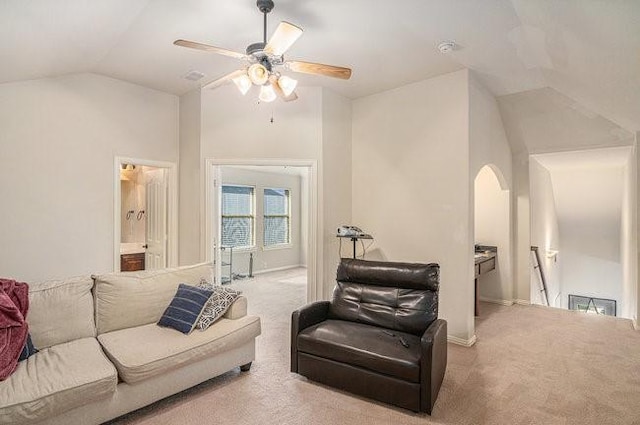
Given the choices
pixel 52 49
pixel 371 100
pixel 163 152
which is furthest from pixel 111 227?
pixel 371 100

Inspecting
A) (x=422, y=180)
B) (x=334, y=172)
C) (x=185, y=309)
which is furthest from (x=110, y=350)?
(x=422, y=180)

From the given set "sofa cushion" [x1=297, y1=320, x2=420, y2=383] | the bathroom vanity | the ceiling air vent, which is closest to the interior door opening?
the ceiling air vent

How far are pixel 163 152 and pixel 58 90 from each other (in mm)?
1276

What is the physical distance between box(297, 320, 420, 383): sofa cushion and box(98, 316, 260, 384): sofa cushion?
0.56 meters

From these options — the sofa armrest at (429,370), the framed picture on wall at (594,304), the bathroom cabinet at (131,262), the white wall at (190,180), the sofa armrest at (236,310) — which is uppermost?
the white wall at (190,180)

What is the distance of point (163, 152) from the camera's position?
4660mm

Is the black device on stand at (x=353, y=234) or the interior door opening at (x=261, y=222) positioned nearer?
the black device on stand at (x=353, y=234)

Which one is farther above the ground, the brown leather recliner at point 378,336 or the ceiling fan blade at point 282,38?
the ceiling fan blade at point 282,38

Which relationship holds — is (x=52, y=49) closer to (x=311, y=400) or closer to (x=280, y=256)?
(x=311, y=400)

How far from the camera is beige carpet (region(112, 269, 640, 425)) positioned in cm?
239

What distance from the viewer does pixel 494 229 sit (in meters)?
5.43

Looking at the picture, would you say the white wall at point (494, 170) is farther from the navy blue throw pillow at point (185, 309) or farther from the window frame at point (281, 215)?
the window frame at point (281, 215)

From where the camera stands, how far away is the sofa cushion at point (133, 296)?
9.02 ft

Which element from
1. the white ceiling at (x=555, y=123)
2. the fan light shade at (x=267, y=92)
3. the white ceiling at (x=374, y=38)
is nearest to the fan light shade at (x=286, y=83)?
the fan light shade at (x=267, y=92)
